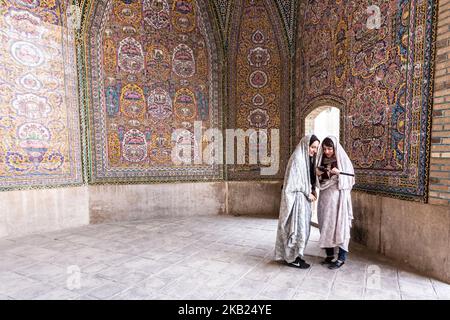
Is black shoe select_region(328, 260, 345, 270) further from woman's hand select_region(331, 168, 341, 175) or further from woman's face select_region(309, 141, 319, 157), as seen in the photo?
woman's face select_region(309, 141, 319, 157)

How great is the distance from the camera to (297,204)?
3316 mm

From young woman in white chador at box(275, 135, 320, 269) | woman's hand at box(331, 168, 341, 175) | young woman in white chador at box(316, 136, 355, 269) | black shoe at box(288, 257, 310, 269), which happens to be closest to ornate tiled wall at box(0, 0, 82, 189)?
young woman in white chador at box(275, 135, 320, 269)

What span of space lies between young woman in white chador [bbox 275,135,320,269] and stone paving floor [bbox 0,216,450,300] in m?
0.26

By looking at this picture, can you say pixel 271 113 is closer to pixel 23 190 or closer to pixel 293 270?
pixel 293 270

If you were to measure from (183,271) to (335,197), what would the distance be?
7.22 ft

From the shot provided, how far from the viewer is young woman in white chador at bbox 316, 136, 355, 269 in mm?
3338

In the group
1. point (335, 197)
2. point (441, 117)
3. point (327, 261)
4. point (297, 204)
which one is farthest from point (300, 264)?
point (441, 117)

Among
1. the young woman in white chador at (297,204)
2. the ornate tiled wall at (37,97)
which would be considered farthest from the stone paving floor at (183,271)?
the ornate tiled wall at (37,97)

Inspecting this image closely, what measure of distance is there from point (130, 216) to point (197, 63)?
412cm

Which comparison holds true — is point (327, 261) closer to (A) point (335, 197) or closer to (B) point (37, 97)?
(A) point (335, 197)

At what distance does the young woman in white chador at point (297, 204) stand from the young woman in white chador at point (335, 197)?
20cm

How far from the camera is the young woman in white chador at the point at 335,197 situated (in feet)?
11.0

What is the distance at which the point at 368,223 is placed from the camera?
4.15 meters

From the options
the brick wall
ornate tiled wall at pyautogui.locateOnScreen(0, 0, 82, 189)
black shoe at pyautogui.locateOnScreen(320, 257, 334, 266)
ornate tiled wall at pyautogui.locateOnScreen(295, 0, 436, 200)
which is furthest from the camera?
ornate tiled wall at pyautogui.locateOnScreen(0, 0, 82, 189)
